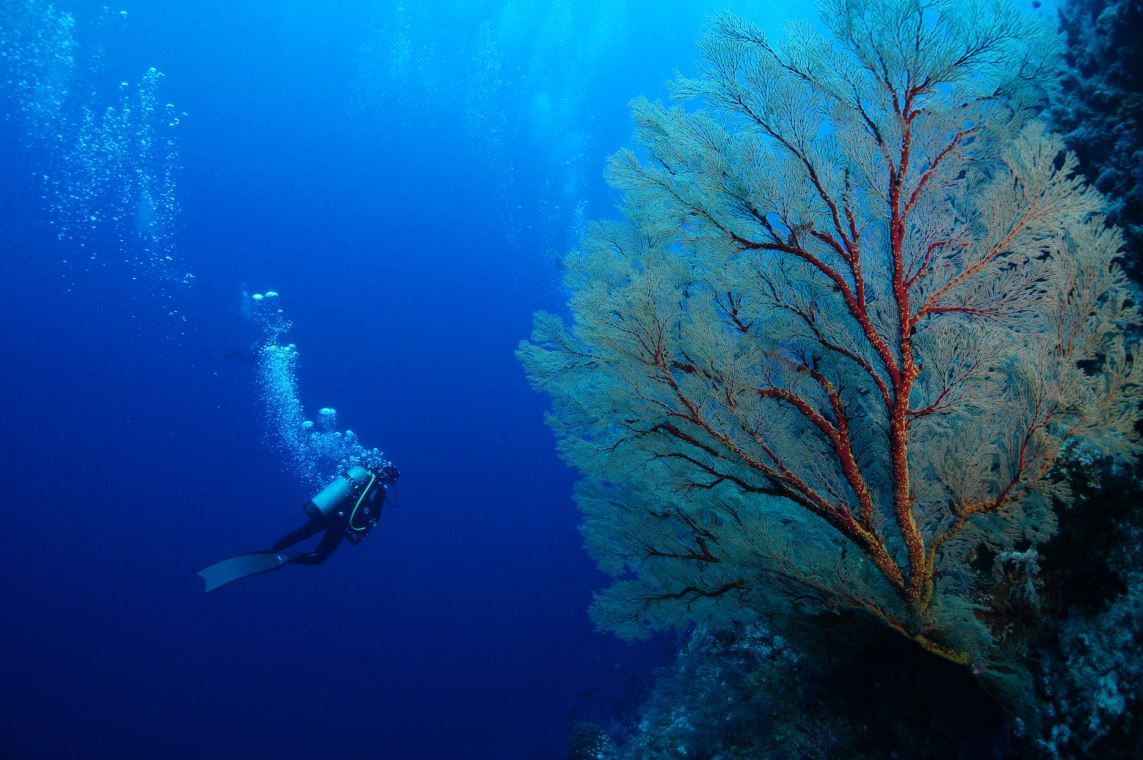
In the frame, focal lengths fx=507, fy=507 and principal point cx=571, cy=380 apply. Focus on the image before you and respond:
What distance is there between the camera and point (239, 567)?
9656 millimetres

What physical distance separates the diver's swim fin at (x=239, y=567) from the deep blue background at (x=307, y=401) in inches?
938

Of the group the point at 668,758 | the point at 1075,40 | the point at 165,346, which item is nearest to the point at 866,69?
the point at 1075,40

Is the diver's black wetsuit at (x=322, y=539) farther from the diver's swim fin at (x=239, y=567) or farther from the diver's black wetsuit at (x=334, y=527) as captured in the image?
the diver's swim fin at (x=239, y=567)

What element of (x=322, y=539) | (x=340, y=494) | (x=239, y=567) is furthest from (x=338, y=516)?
(x=239, y=567)

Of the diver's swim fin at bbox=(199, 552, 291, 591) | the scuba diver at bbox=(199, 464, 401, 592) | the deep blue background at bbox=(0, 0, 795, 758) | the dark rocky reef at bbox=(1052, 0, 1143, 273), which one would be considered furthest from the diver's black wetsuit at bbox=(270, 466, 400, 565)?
the deep blue background at bbox=(0, 0, 795, 758)

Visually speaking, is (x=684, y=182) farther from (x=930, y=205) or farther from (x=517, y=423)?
(x=517, y=423)

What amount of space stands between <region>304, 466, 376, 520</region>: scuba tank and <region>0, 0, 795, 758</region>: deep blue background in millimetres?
22734

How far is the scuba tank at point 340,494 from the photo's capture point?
11.2 m

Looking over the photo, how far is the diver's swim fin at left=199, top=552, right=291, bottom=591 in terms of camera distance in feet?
30.8

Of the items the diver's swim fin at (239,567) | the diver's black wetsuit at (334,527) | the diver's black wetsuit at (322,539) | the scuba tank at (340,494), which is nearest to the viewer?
the diver's swim fin at (239,567)

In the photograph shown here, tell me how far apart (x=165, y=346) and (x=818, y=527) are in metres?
66.2

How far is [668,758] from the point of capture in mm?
5480

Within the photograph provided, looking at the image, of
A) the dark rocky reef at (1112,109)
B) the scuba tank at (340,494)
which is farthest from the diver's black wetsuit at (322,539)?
the dark rocky reef at (1112,109)

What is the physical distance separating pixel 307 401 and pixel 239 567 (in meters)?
53.7
